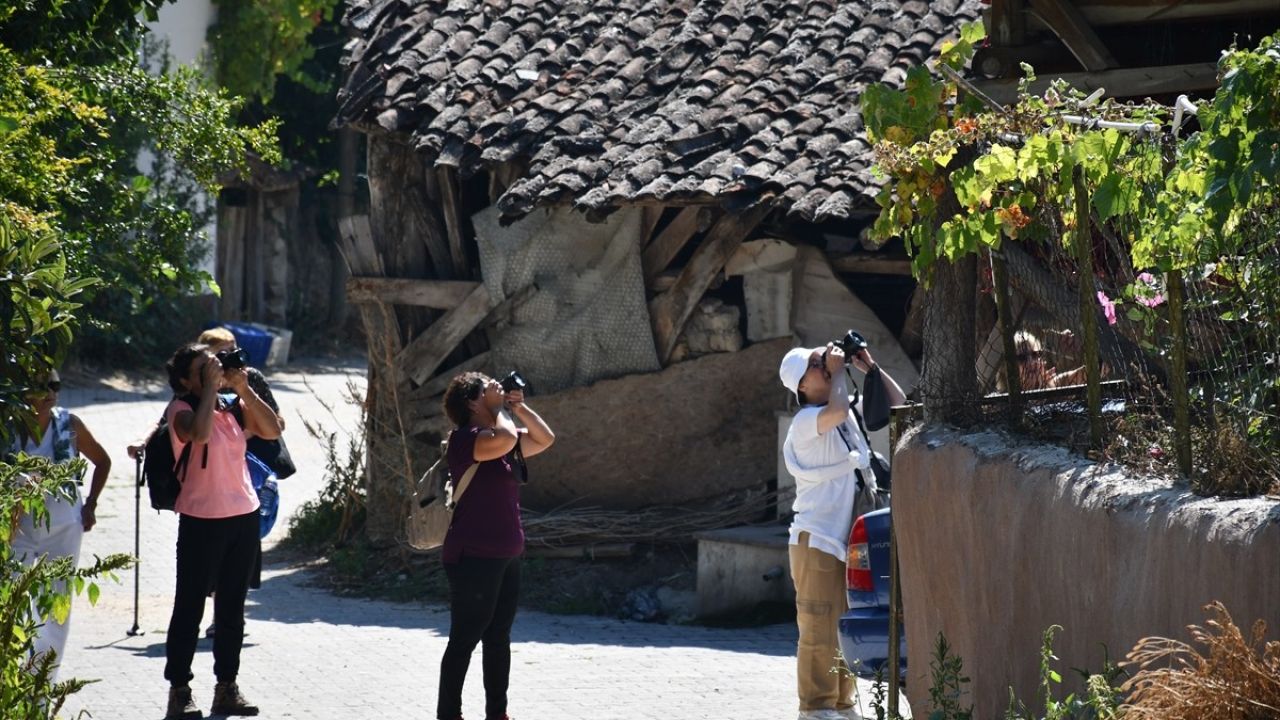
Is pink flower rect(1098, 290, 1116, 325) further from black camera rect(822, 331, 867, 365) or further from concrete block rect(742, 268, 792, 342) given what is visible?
concrete block rect(742, 268, 792, 342)

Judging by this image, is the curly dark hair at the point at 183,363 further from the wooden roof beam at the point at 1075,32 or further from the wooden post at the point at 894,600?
the wooden roof beam at the point at 1075,32

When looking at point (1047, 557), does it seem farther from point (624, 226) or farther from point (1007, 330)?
point (624, 226)

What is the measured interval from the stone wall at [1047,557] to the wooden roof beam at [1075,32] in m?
2.98

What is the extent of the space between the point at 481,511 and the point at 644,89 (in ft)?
17.9

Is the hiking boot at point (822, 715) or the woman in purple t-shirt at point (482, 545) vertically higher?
the woman in purple t-shirt at point (482, 545)

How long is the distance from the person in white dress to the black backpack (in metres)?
0.32

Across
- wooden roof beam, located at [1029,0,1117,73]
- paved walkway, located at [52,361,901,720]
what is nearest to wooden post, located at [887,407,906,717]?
paved walkway, located at [52,361,901,720]

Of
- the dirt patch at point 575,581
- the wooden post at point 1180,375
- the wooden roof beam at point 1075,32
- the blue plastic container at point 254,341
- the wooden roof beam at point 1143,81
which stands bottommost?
the dirt patch at point 575,581

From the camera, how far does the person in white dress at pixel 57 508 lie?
7328mm

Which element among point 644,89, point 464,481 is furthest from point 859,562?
point 644,89

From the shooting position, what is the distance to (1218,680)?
12.3ft

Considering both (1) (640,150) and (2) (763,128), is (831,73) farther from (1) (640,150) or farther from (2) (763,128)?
(1) (640,150)

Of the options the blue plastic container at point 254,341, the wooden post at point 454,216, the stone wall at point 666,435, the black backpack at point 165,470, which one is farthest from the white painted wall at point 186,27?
the black backpack at point 165,470

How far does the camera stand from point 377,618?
35.4 ft
